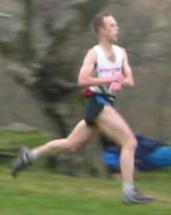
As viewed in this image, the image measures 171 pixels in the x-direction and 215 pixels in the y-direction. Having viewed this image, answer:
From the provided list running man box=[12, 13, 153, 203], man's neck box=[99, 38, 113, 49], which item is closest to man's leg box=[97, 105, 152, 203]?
running man box=[12, 13, 153, 203]

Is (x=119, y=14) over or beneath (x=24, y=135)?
over

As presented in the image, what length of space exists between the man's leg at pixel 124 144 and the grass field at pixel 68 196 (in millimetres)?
117

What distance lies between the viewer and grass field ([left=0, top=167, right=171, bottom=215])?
7817mm

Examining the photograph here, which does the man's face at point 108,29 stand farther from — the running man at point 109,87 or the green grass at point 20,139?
the green grass at point 20,139

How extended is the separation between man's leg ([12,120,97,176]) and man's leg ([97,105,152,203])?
15.7 inches

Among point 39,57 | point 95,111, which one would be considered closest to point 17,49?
point 39,57

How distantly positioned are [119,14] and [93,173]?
12.5 ft

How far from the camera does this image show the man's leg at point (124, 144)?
8.08 metres

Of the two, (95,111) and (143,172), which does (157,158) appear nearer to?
(143,172)

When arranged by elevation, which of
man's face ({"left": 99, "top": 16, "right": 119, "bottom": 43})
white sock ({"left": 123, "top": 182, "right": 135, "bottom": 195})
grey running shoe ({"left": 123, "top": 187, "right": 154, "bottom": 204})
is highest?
man's face ({"left": 99, "top": 16, "right": 119, "bottom": 43})

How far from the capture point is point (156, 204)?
27.3ft

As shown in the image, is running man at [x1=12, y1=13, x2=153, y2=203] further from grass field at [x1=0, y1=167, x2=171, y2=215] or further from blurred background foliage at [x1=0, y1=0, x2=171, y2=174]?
blurred background foliage at [x1=0, y1=0, x2=171, y2=174]

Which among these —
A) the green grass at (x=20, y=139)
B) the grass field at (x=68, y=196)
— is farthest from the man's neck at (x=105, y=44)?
the green grass at (x=20, y=139)

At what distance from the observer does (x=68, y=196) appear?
28.4 ft
